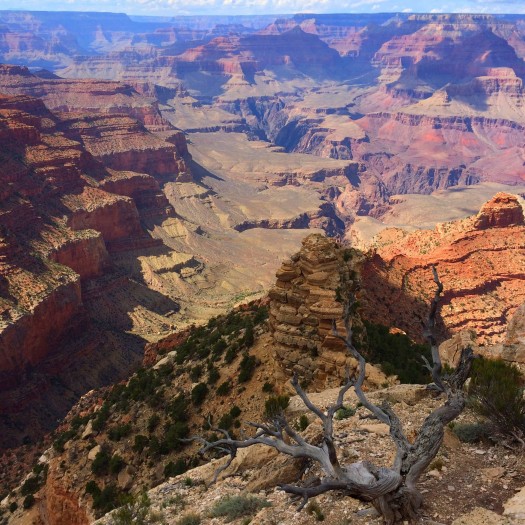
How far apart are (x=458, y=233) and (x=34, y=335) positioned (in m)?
36.0

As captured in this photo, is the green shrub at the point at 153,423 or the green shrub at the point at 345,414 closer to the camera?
the green shrub at the point at 345,414

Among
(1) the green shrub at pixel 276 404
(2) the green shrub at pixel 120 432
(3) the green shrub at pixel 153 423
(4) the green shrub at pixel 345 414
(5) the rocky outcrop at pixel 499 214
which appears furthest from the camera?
(5) the rocky outcrop at pixel 499 214

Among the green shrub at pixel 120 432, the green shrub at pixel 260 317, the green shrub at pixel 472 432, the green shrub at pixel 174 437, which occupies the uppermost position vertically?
the green shrub at pixel 472 432

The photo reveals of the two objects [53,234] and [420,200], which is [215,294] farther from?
[420,200]

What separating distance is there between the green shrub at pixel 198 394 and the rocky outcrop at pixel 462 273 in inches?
580

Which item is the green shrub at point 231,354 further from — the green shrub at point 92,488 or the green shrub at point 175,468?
the green shrub at point 92,488

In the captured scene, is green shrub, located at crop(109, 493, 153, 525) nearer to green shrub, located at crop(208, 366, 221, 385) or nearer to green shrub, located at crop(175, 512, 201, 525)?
green shrub, located at crop(175, 512, 201, 525)

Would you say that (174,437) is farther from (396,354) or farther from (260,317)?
(396,354)

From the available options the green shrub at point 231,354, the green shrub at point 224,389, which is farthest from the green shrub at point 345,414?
the green shrub at point 231,354

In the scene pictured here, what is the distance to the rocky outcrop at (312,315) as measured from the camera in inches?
853

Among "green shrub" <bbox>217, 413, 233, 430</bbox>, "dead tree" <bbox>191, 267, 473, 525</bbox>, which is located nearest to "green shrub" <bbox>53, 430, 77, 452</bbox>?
"green shrub" <bbox>217, 413, 233, 430</bbox>

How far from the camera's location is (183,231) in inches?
4092

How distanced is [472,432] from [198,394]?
12564mm

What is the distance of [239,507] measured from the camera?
13.4 meters
